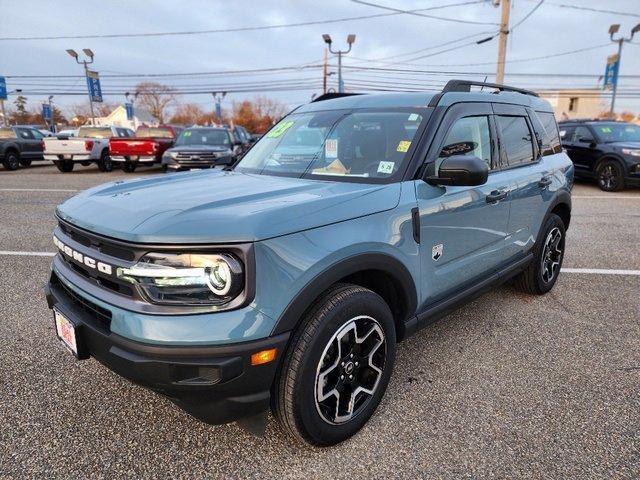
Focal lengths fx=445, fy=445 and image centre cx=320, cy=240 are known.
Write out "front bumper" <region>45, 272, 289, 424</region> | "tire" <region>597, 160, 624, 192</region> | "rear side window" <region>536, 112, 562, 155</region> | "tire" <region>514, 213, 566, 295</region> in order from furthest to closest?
"tire" <region>597, 160, 624, 192</region>
"rear side window" <region>536, 112, 562, 155</region>
"tire" <region>514, 213, 566, 295</region>
"front bumper" <region>45, 272, 289, 424</region>

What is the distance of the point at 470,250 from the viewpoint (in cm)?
292

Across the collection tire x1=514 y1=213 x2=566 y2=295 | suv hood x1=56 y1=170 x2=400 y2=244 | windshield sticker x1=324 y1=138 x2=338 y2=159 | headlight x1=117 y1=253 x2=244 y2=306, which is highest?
windshield sticker x1=324 y1=138 x2=338 y2=159

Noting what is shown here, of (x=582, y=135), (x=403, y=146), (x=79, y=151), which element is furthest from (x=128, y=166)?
(x=403, y=146)

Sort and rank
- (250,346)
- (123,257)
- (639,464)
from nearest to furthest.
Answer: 1. (250,346)
2. (123,257)
3. (639,464)

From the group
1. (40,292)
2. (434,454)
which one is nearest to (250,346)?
(434,454)

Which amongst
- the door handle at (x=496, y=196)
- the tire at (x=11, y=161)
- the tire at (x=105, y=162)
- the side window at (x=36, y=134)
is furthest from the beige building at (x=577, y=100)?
the door handle at (x=496, y=196)

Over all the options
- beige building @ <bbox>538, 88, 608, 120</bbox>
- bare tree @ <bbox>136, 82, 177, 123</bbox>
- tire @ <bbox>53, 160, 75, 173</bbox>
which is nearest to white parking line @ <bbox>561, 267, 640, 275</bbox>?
tire @ <bbox>53, 160, 75, 173</bbox>

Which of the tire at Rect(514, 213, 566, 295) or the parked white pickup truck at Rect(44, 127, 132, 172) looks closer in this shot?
the tire at Rect(514, 213, 566, 295)

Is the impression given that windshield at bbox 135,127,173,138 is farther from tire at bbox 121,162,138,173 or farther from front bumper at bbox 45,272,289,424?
front bumper at bbox 45,272,289,424

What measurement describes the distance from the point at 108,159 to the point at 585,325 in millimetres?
16948

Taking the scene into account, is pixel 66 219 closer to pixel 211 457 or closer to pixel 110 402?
pixel 110 402

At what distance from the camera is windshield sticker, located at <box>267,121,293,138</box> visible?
11.4 feet

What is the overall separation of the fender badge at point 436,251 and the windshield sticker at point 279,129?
1.57 meters

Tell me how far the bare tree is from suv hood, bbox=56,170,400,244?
86.8m
